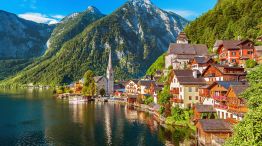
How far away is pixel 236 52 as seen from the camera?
341ft

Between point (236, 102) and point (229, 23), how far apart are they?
98.6m

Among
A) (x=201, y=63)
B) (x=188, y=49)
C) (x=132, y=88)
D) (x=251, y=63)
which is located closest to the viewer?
(x=251, y=63)

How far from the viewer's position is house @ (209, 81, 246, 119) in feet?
222

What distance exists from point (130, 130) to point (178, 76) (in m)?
22.5

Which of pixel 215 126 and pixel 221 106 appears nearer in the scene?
pixel 215 126

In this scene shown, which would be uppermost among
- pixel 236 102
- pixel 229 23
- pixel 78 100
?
pixel 229 23

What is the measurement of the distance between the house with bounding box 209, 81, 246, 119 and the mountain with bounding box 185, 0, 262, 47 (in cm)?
5993

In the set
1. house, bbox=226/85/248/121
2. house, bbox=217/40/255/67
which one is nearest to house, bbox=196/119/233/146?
house, bbox=226/85/248/121

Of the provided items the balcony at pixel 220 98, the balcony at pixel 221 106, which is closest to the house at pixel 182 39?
the balcony at pixel 220 98

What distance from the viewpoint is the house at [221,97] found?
222 ft

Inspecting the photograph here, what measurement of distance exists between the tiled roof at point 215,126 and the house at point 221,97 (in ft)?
11.4

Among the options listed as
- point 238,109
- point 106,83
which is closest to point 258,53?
point 238,109

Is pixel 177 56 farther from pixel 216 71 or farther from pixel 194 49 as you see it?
pixel 216 71

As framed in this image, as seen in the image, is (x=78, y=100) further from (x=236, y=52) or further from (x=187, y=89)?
(x=236, y=52)
